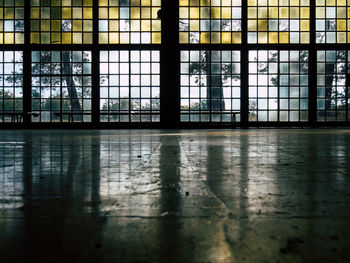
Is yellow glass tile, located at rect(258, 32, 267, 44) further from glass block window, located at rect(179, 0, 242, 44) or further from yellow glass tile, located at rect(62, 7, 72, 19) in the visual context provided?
yellow glass tile, located at rect(62, 7, 72, 19)

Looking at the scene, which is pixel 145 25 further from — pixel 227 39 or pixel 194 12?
pixel 227 39

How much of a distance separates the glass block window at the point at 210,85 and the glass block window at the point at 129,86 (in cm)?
137

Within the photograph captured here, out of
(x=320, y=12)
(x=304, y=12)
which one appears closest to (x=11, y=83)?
(x=304, y=12)

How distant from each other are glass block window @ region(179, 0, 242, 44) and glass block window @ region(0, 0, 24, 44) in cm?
763

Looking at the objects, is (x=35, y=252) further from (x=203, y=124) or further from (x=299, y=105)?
(x=299, y=105)

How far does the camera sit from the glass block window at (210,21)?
814 inches

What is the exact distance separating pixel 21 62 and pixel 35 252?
2104 centimetres

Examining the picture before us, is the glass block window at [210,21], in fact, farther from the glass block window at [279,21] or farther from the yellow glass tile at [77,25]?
the yellow glass tile at [77,25]

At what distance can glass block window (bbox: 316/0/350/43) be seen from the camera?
68.0ft

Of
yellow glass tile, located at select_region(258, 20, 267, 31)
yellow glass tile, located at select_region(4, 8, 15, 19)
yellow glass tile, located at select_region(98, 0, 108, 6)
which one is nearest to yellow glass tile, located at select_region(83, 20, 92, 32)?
yellow glass tile, located at select_region(98, 0, 108, 6)

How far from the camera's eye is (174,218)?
1974mm

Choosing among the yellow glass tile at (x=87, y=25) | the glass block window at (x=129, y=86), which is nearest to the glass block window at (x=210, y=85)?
the glass block window at (x=129, y=86)

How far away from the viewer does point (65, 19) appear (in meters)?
20.8

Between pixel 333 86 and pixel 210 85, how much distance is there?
19.2 ft
